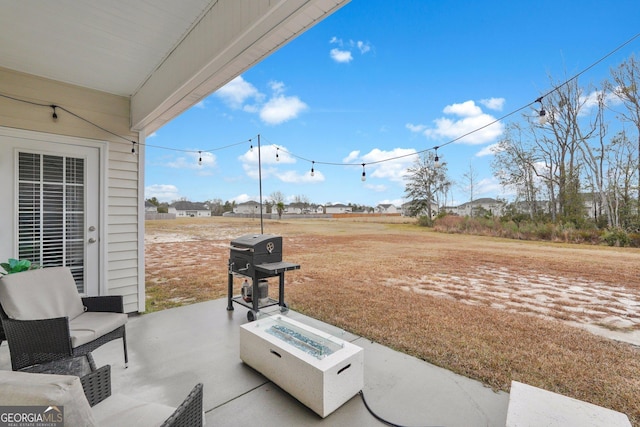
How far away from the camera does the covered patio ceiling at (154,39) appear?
1636mm

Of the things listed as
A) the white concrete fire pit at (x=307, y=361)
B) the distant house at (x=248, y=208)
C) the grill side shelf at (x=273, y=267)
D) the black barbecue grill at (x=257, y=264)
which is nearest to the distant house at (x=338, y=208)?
the distant house at (x=248, y=208)

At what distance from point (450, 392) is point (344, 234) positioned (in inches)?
221

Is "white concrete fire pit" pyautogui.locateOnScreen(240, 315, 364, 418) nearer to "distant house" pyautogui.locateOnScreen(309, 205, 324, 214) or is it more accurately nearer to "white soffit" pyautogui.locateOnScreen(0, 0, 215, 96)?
"white soffit" pyautogui.locateOnScreen(0, 0, 215, 96)

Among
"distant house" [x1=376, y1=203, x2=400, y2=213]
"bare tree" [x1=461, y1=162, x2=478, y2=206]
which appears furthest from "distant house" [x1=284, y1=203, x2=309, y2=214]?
"bare tree" [x1=461, y1=162, x2=478, y2=206]

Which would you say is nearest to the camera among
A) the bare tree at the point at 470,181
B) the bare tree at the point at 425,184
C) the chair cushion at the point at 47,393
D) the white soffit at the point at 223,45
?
the chair cushion at the point at 47,393

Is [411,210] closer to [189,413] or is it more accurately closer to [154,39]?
[154,39]

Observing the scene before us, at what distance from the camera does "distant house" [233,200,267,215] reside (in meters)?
6.50

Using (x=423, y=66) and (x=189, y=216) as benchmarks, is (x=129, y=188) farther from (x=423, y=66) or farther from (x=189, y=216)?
(x=423, y=66)

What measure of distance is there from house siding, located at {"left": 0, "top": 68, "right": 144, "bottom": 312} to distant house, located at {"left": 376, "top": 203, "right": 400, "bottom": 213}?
16.8 feet

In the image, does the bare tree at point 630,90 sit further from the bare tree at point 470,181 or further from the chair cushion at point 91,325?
the chair cushion at point 91,325

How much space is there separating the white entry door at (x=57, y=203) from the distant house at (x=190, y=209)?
341 centimetres

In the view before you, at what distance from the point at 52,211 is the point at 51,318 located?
1506 millimetres

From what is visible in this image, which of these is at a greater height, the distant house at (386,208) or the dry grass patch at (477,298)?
the distant house at (386,208)

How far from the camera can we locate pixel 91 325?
1983mm
